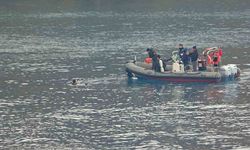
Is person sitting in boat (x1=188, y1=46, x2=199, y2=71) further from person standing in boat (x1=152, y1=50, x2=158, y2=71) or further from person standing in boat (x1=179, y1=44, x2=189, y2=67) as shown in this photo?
person standing in boat (x1=152, y1=50, x2=158, y2=71)

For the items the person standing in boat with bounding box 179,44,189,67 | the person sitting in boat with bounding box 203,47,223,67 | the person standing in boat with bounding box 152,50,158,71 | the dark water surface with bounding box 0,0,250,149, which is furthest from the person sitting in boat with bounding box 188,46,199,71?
the person standing in boat with bounding box 152,50,158,71

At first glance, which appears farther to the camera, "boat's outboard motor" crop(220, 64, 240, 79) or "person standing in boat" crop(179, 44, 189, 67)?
"person standing in boat" crop(179, 44, 189, 67)

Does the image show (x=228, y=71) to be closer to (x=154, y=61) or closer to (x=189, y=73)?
(x=189, y=73)

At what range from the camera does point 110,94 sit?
6838 cm

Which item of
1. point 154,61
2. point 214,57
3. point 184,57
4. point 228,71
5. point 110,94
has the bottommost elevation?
point 110,94

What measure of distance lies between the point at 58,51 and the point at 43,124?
45.0 meters

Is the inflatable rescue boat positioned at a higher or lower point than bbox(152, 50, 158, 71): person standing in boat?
lower

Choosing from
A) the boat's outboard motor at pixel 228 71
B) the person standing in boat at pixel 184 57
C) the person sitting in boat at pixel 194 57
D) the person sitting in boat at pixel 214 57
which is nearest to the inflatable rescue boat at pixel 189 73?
the boat's outboard motor at pixel 228 71

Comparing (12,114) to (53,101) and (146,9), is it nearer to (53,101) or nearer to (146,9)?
(53,101)

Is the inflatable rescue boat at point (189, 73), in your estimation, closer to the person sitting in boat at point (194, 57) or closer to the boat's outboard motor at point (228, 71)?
the boat's outboard motor at point (228, 71)

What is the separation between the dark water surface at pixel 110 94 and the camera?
53469 mm

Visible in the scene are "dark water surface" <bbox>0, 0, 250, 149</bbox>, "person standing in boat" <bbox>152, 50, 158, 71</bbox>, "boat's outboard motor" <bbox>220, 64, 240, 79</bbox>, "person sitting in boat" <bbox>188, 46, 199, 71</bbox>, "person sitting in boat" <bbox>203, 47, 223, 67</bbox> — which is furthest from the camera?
"person sitting in boat" <bbox>203, 47, 223, 67</bbox>

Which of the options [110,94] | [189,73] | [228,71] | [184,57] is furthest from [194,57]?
[110,94]

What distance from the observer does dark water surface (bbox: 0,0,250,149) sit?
5347 cm
